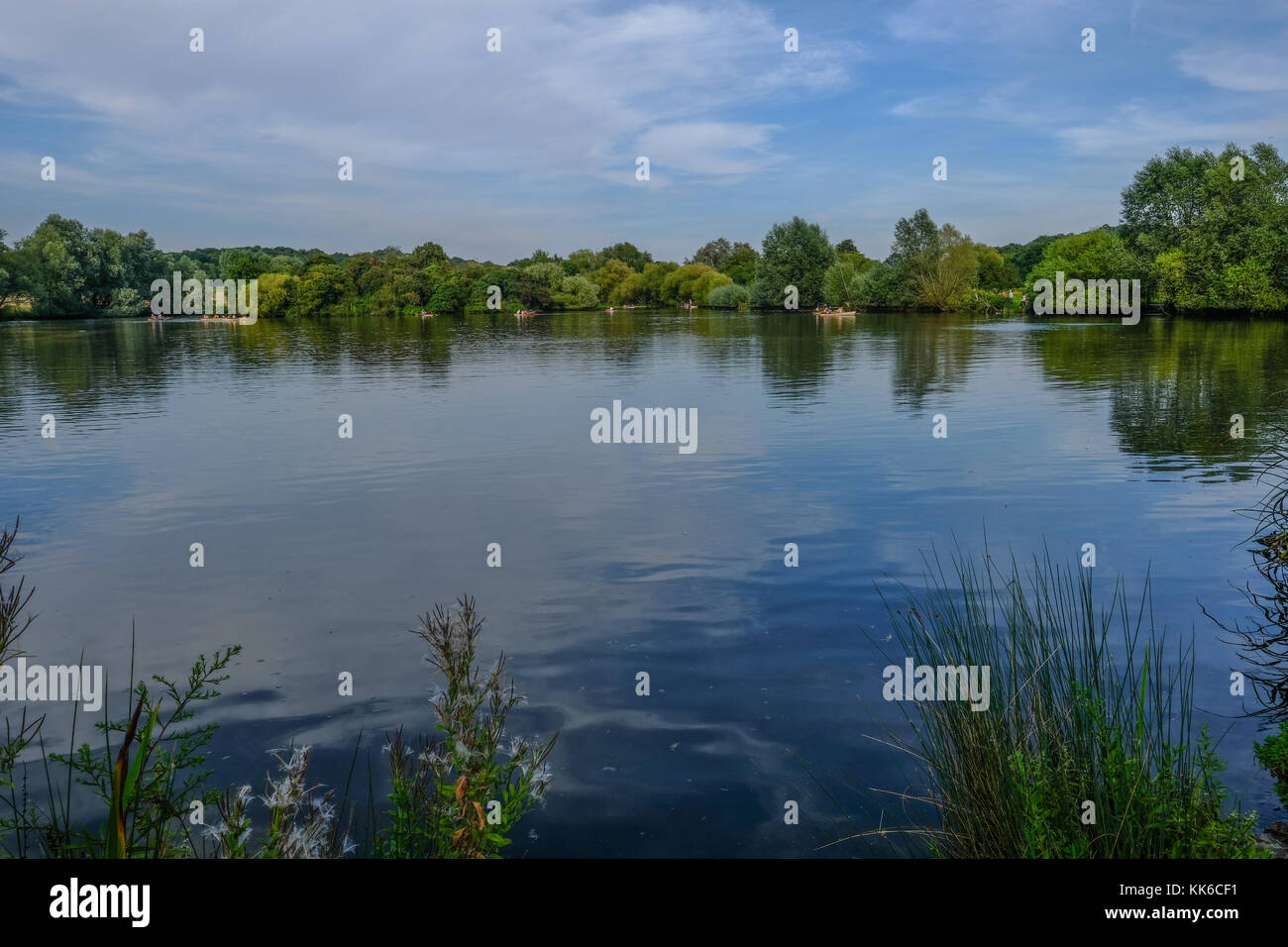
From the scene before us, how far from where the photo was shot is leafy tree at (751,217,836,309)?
10881 cm

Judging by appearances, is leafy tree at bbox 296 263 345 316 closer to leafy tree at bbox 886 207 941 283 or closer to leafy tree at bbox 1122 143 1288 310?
leafy tree at bbox 886 207 941 283

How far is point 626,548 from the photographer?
442 inches

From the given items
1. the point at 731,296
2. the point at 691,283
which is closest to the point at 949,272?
the point at 731,296

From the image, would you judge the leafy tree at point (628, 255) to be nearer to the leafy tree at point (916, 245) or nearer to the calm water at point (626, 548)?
the leafy tree at point (916, 245)

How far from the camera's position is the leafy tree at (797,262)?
108812mm

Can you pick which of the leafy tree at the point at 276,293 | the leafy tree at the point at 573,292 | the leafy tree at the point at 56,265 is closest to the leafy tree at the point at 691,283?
the leafy tree at the point at 573,292

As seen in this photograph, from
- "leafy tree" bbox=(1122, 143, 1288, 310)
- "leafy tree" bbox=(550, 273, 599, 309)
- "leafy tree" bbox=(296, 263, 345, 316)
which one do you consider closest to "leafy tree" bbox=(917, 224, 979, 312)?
"leafy tree" bbox=(1122, 143, 1288, 310)

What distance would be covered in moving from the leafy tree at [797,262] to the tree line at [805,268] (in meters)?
0.16

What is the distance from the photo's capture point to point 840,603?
9070 millimetres

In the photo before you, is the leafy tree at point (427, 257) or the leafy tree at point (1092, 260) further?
the leafy tree at point (427, 257)

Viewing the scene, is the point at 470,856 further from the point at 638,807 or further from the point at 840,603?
the point at 840,603

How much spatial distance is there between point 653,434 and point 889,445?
490 cm
